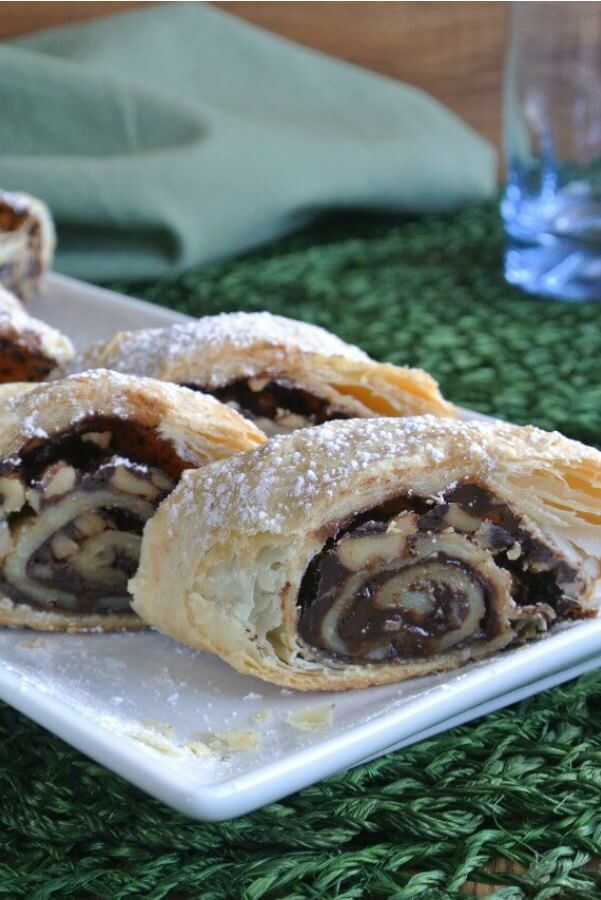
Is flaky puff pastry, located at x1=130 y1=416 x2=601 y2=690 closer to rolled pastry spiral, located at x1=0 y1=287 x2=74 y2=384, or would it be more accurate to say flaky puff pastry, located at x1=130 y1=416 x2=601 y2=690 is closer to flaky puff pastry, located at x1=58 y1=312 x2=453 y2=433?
flaky puff pastry, located at x1=58 y1=312 x2=453 y2=433

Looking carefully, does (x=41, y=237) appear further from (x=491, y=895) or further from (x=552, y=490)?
(x=491, y=895)

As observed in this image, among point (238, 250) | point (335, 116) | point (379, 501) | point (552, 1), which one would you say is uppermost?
point (552, 1)

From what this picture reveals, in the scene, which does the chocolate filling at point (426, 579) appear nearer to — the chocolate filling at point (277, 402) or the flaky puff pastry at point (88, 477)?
the flaky puff pastry at point (88, 477)

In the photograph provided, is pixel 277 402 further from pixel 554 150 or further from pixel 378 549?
pixel 554 150

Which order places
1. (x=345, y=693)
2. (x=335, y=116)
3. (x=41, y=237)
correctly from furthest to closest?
1. (x=335, y=116)
2. (x=41, y=237)
3. (x=345, y=693)

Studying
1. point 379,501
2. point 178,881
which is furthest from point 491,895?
point 379,501

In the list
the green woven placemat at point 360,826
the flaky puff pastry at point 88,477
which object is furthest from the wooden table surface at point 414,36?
the green woven placemat at point 360,826
